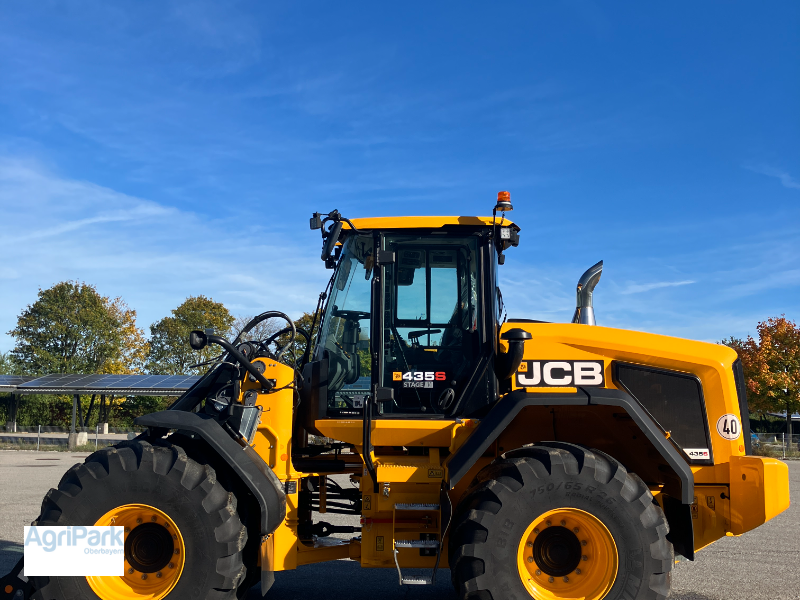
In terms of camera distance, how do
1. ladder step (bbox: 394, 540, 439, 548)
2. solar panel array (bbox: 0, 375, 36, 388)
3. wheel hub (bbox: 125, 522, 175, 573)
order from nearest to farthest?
wheel hub (bbox: 125, 522, 175, 573) → ladder step (bbox: 394, 540, 439, 548) → solar panel array (bbox: 0, 375, 36, 388)

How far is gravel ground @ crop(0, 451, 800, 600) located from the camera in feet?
18.5

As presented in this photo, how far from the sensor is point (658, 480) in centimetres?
484

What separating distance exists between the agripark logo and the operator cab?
5.29 ft

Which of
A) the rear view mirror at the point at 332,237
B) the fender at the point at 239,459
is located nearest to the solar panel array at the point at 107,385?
the fender at the point at 239,459

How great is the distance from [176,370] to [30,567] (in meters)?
47.6

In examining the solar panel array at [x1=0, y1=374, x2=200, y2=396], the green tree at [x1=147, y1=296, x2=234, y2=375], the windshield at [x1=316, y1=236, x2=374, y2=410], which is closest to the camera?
the windshield at [x1=316, y1=236, x2=374, y2=410]

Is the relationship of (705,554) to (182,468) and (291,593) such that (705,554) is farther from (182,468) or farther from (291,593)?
(182,468)

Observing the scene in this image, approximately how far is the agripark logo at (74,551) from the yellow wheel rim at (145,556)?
0.07 metres

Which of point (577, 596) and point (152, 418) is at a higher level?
point (152, 418)

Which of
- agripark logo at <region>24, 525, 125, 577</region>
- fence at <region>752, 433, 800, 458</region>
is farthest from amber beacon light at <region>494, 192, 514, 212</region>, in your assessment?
fence at <region>752, 433, 800, 458</region>

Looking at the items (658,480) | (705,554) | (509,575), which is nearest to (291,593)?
(509,575)

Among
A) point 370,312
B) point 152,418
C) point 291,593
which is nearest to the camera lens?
point 152,418

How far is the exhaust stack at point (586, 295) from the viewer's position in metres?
5.41

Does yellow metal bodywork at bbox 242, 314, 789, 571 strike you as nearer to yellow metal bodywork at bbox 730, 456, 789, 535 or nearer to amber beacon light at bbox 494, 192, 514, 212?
yellow metal bodywork at bbox 730, 456, 789, 535
